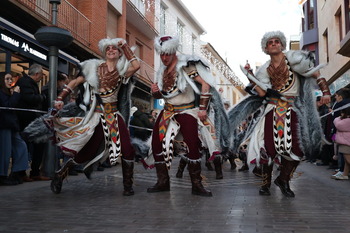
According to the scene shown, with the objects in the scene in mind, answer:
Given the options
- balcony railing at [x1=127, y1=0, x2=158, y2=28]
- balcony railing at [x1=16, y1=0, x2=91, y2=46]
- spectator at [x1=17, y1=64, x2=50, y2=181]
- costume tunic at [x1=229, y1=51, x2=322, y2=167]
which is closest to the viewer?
costume tunic at [x1=229, y1=51, x2=322, y2=167]

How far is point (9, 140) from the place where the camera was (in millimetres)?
6148

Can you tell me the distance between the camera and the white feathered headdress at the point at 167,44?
505 cm

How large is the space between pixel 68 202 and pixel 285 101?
2.80m

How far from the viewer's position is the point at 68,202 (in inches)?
174

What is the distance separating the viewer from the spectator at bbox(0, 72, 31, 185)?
608 cm

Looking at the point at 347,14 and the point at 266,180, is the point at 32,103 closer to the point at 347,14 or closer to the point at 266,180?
the point at 266,180

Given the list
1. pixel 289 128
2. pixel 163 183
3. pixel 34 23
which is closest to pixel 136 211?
pixel 163 183

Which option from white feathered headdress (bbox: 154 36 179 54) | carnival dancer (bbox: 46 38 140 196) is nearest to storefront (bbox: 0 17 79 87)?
carnival dancer (bbox: 46 38 140 196)

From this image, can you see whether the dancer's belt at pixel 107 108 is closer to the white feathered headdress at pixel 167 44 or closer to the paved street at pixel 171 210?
the white feathered headdress at pixel 167 44

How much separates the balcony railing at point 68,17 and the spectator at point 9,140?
17.1 ft

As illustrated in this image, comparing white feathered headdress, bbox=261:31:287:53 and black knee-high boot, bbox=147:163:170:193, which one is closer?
white feathered headdress, bbox=261:31:287:53

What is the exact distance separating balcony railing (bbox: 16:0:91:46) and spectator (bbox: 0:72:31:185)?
521cm

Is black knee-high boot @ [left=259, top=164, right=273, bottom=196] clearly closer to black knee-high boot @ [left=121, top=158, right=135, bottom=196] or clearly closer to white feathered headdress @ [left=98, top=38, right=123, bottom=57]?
black knee-high boot @ [left=121, top=158, right=135, bottom=196]

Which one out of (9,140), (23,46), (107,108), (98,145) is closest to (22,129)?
(9,140)
